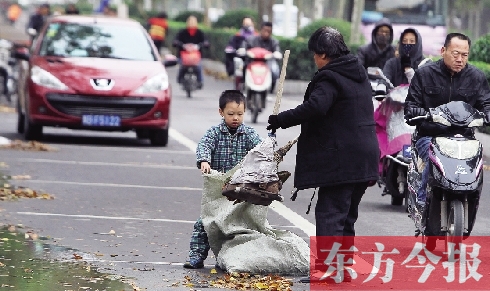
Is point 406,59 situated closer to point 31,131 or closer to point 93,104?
point 93,104

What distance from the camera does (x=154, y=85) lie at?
1678 centimetres

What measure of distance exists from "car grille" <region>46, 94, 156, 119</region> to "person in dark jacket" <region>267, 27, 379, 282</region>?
29.5 ft

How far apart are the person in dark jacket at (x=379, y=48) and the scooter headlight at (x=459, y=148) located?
4.74m

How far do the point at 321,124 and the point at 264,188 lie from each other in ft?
1.67

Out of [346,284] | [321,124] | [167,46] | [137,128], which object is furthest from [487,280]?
[167,46]

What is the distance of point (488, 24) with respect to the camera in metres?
71.4

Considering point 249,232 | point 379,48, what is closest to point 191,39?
point 379,48

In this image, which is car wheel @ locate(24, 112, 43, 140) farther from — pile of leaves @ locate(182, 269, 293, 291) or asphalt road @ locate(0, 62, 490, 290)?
pile of leaves @ locate(182, 269, 293, 291)

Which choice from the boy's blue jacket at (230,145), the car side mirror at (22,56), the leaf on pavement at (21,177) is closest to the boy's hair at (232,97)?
the boy's blue jacket at (230,145)

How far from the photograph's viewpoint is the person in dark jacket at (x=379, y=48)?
13.5 meters

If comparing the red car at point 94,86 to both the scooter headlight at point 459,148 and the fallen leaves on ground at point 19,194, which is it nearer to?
the fallen leaves on ground at point 19,194

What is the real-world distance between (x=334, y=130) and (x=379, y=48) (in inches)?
240

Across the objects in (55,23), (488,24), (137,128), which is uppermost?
(55,23)

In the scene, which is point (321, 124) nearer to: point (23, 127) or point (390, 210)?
point (390, 210)
